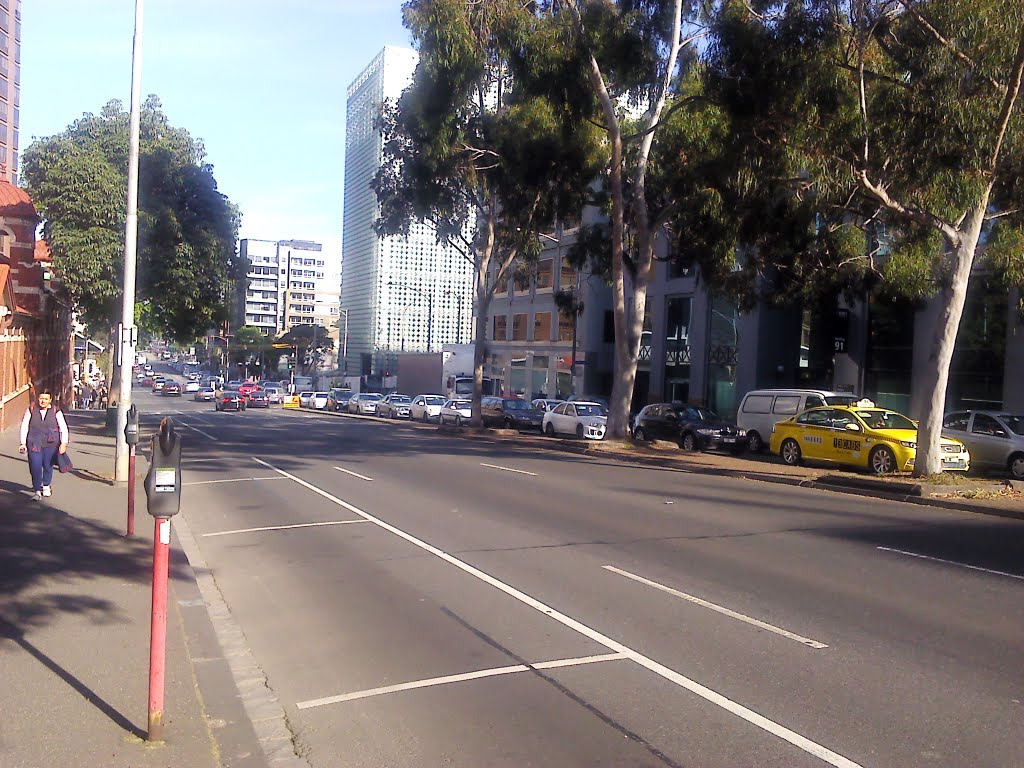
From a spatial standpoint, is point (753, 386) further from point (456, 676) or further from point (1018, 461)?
point (456, 676)

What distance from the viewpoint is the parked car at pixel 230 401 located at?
58.9 metres

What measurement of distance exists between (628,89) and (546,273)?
32.3m

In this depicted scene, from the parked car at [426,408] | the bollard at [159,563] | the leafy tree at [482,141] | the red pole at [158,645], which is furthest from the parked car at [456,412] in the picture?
the red pole at [158,645]

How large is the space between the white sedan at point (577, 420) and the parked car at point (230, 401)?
27078 mm

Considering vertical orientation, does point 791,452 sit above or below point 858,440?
below

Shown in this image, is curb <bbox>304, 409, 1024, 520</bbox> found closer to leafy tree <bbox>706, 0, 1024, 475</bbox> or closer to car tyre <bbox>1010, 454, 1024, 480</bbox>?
leafy tree <bbox>706, 0, 1024, 475</bbox>

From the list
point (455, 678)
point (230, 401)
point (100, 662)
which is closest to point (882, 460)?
point (455, 678)

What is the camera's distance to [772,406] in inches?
1164

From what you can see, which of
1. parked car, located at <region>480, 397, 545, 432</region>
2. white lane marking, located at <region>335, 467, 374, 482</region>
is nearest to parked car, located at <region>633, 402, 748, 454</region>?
parked car, located at <region>480, 397, 545, 432</region>

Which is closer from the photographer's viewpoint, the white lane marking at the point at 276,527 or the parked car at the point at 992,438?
the white lane marking at the point at 276,527

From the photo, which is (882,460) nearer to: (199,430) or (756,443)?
(756,443)

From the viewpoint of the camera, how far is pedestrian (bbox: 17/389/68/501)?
578 inches

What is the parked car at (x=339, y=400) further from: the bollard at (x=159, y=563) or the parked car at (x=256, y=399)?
the bollard at (x=159, y=563)

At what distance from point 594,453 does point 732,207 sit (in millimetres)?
8059
